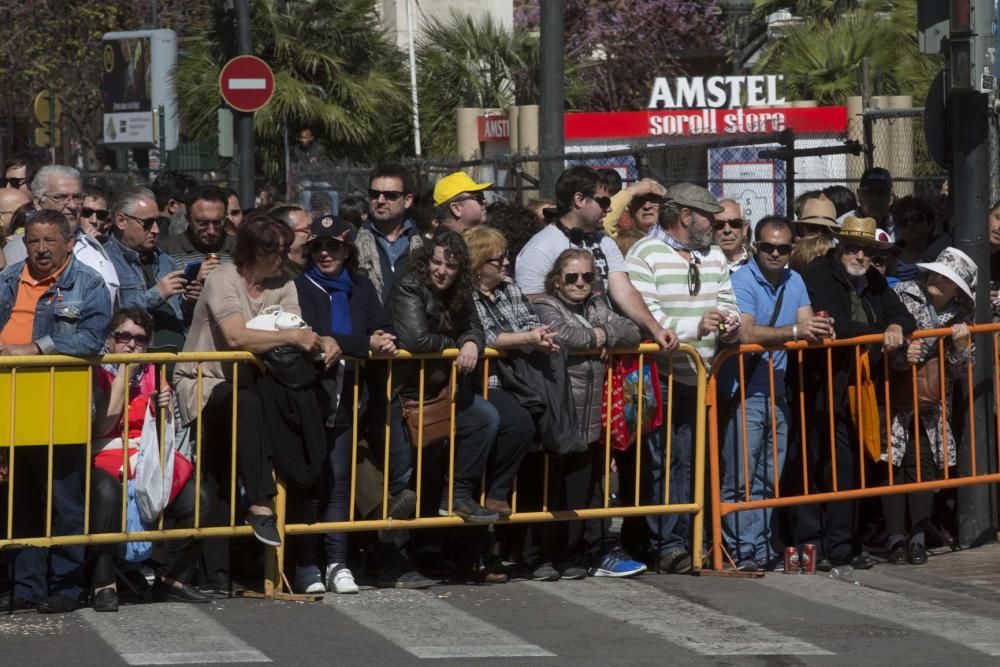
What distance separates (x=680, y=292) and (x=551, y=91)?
22.4 feet

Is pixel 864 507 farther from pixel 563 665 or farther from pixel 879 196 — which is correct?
pixel 563 665

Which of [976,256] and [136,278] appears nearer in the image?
[136,278]

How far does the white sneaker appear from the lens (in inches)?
360

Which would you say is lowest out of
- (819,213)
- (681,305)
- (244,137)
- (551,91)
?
(681,305)

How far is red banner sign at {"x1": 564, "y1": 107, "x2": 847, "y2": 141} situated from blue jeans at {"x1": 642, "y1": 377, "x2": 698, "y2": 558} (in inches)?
663

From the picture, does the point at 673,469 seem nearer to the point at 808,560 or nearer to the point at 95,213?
the point at 808,560

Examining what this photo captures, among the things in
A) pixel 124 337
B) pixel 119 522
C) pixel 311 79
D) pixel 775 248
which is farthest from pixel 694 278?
pixel 311 79

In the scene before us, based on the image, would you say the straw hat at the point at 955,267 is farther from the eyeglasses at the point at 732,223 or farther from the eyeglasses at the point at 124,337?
the eyeglasses at the point at 124,337

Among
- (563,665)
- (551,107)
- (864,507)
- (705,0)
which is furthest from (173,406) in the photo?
(705,0)

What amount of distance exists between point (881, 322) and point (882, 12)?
2717cm

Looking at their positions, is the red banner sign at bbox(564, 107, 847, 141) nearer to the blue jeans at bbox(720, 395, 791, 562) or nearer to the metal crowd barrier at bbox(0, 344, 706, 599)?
the blue jeans at bbox(720, 395, 791, 562)

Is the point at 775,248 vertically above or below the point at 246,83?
below

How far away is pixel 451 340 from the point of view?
9.25 metres

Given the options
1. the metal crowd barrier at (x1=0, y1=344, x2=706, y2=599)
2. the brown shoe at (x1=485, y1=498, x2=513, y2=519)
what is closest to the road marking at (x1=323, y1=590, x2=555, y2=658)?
the metal crowd barrier at (x1=0, y1=344, x2=706, y2=599)
